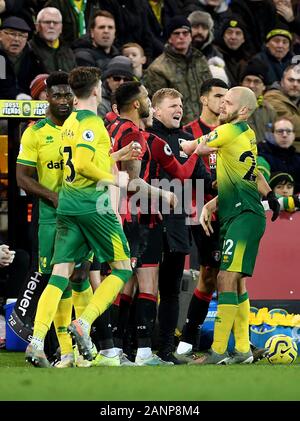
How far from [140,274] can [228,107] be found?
159cm

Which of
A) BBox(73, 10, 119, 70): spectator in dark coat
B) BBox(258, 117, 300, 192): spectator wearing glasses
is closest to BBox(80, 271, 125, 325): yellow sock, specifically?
BBox(258, 117, 300, 192): spectator wearing glasses

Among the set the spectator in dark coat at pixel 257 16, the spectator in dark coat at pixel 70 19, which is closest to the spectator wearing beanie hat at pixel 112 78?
the spectator in dark coat at pixel 70 19

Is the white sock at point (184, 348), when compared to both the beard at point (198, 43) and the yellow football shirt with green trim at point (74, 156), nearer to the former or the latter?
the yellow football shirt with green trim at point (74, 156)

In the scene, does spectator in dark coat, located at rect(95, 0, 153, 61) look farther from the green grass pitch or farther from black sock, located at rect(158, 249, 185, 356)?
the green grass pitch

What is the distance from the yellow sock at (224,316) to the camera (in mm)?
11172

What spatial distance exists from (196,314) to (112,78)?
13.8 feet

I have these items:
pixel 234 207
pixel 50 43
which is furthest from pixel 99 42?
pixel 234 207

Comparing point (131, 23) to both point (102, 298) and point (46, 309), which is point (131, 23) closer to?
point (102, 298)

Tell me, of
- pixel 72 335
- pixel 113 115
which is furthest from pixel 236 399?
pixel 113 115

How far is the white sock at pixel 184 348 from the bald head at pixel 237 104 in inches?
86.3

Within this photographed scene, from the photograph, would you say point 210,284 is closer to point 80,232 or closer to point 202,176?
point 202,176

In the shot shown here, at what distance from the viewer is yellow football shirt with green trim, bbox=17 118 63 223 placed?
1108 centimetres
